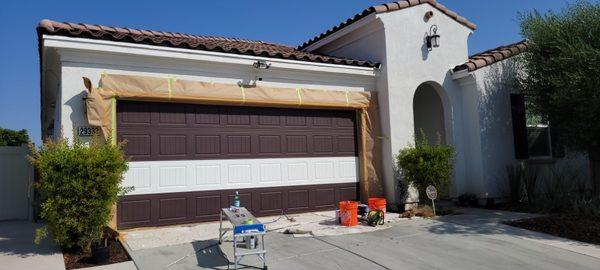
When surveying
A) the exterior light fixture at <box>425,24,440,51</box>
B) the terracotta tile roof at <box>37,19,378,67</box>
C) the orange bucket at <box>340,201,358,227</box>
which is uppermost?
the exterior light fixture at <box>425,24,440,51</box>

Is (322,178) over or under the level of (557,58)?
under

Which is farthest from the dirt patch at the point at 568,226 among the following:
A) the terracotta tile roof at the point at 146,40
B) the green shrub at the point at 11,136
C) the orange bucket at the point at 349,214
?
the green shrub at the point at 11,136

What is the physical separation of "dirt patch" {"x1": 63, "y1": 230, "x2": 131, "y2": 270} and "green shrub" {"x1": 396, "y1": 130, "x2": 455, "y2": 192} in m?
6.06

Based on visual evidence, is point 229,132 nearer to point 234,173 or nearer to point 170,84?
point 234,173

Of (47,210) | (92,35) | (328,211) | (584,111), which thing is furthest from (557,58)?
(47,210)

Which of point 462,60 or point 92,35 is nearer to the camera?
point 92,35

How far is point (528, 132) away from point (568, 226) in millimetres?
4234

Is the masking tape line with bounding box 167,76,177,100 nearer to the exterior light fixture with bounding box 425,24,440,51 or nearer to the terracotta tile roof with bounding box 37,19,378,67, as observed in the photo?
the terracotta tile roof with bounding box 37,19,378,67

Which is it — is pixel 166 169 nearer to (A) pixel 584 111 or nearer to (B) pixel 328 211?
(B) pixel 328 211

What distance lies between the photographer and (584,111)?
29.8ft

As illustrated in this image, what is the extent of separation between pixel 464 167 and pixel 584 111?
298 centimetres

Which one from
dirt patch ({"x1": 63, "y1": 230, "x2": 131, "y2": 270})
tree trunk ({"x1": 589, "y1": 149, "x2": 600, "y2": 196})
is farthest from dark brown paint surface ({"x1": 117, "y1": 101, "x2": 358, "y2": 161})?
tree trunk ({"x1": 589, "y1": 149, "x2": 600, "y2": 196})

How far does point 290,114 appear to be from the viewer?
967 cm

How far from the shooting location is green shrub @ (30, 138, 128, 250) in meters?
6.02
